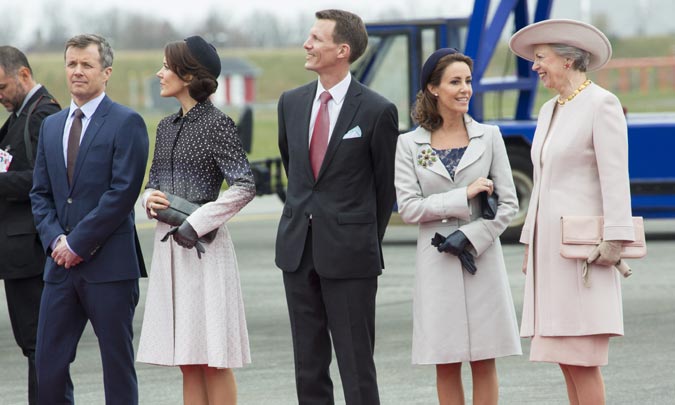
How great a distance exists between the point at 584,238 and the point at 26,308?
278 cm

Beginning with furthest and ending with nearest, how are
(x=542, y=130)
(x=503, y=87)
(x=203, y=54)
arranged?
(x=503, y=87), (x=203, y=54), (x=542, y=130)

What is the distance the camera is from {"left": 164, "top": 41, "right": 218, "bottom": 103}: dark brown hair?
5.95 m

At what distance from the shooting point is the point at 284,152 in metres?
6.15

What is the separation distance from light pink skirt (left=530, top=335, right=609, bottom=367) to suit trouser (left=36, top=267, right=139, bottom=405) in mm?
1787

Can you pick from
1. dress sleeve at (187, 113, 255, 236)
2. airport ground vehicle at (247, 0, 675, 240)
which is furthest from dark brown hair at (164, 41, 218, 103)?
airport ground vehicle at (247, 0, 675, 240)

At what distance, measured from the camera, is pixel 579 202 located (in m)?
5.59

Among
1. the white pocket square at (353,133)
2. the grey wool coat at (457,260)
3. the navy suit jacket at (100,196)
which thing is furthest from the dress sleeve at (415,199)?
the navy suit jacket at (100,196)

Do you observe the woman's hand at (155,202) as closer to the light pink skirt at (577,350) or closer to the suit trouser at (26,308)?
the suit trouser at (26,308)

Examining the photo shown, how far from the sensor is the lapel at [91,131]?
5.96 meters

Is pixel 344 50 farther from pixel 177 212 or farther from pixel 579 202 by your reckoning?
pixel 579 202

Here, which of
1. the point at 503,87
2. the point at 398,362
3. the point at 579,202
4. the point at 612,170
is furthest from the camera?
the point at 503,87

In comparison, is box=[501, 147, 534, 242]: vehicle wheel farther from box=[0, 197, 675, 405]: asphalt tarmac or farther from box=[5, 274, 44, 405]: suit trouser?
box=[5, 274, 44, 405]: suit trouser

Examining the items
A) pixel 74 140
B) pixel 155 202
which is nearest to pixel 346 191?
pixel 155 202

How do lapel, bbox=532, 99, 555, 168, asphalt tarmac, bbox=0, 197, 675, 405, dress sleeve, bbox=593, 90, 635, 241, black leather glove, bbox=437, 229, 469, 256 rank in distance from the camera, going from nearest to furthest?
1. dress sleeve, bbox=593, 90, 635, 241
2. lapel, bbox=532, 99, 555, 168
3. black leather glove, bbox=437, 229, 469, 256
4. asphalt tarmac, bbox=0, 197, 675, 405
